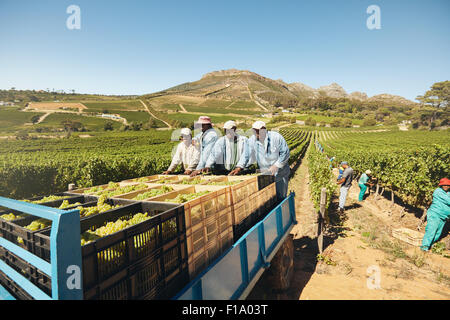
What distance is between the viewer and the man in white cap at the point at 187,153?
225 inches

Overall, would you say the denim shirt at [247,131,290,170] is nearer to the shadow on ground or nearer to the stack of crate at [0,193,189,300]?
the shadow on ground

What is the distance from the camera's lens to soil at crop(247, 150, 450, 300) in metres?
4.88

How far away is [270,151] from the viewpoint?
5277 millimetres

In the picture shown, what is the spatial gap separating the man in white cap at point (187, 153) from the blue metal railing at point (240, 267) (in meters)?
2.40

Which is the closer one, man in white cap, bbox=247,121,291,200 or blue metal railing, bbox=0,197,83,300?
blue metal railing, bbox=0,197,83,300

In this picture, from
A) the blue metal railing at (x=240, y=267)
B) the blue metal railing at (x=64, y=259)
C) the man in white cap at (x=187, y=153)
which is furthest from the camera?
the man in white cap at (x=187, y=153)

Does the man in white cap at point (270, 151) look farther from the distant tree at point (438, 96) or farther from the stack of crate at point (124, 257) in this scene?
the distant tree at point (438, 96)

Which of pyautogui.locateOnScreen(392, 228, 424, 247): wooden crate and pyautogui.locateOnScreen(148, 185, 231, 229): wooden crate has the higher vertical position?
pyautogui.locateOnScreen(148, 185, 231, 229): wooden crate

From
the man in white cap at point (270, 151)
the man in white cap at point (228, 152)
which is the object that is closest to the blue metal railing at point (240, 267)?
the man in white cap at point (270, 151)

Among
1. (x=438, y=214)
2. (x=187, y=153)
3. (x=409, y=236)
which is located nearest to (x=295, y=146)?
(x=409, y=236)

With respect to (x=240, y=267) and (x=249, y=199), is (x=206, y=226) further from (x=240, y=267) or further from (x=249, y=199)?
(x=249, y=199)

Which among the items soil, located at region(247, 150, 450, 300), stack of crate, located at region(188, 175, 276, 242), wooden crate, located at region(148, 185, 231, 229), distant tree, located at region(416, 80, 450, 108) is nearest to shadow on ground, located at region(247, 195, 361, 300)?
soil, located at region(247, 150, 450, 300)

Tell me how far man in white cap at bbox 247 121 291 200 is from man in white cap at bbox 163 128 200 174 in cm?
133
